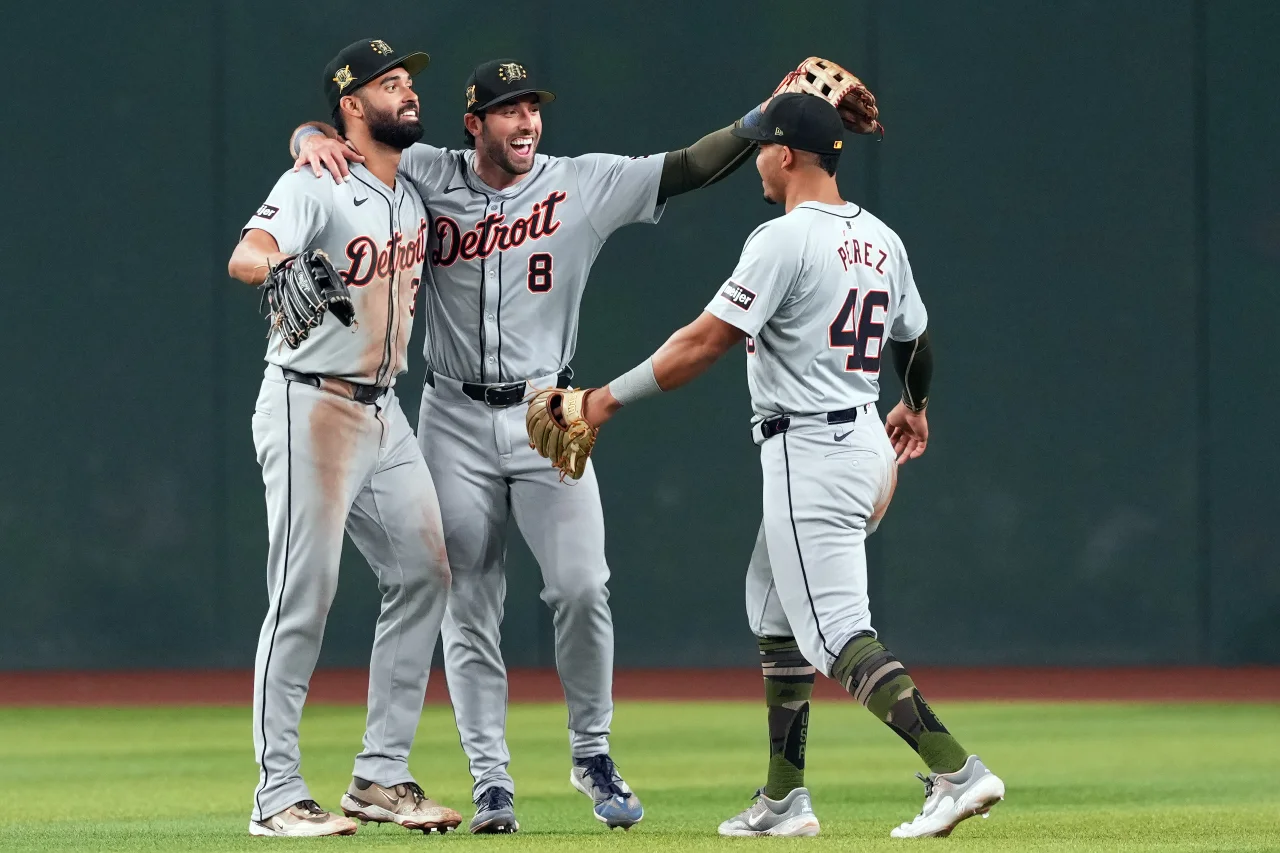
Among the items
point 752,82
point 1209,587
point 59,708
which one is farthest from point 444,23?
point 1209,587

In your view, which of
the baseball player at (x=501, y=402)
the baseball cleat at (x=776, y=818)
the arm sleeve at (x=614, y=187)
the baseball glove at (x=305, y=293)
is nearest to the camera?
the baseball glove at (x=305, y=293)

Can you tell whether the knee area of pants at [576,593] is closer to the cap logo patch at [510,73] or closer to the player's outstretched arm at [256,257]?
the player's outstretched arm at [256,257]

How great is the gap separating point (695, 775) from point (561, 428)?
2.62 meters

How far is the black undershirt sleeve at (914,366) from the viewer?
17.3 ft

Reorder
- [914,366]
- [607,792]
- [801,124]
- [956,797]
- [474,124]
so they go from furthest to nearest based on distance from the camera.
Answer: [474,124] → [914,366] → [607,792] → [801,124] → [956,797]

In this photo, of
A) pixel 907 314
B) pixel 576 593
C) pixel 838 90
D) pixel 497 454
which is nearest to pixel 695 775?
pixel 576 593

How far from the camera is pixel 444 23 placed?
10914 millimetres

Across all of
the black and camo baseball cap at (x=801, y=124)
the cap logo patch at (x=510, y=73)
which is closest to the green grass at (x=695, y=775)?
the black and camo baseball cap at (x=801, y=124)

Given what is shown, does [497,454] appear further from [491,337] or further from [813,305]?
Result: [813,305]

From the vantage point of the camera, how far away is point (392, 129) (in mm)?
5238

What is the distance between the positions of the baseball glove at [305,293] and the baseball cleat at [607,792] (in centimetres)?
160

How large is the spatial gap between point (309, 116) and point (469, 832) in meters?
Answer: 6.72

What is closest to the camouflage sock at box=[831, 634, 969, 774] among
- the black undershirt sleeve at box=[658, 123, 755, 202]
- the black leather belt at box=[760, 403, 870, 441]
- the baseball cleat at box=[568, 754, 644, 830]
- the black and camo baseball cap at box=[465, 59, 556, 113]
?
the black leather belt at box=[760, 403, 870, 441]

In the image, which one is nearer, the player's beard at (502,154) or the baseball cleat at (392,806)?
the baseball cleat at (392,806)
